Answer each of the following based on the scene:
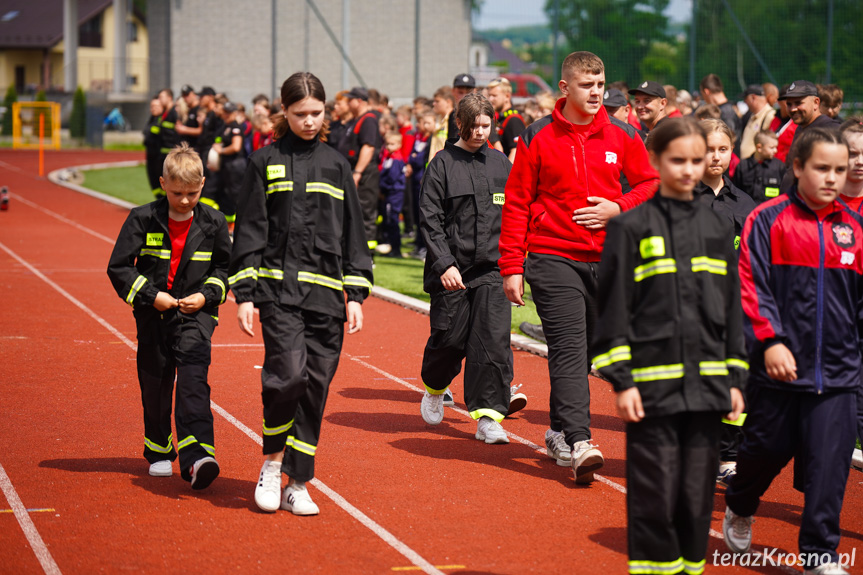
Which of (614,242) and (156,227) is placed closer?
(614,242)

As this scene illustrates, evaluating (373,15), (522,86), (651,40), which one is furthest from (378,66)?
(651,40)

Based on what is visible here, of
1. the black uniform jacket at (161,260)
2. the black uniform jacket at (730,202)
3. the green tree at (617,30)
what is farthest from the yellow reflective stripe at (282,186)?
the green tree at (617,30)

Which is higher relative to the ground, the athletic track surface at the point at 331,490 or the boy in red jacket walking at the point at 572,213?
the boy in red jacket walking at the point at 572,213

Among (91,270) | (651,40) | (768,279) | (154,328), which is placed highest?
(651,40)

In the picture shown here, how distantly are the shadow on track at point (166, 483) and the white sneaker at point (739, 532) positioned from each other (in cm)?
238

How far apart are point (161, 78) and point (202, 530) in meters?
46.9

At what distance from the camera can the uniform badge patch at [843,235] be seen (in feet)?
15.8

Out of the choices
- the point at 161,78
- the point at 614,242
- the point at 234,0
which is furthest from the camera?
the point at 161,78

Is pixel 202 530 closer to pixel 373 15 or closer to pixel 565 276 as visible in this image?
pixel 565 276

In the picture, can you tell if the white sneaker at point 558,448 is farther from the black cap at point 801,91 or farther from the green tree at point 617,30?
the green tree at point 617,30

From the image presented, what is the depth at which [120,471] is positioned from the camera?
6.40 metres

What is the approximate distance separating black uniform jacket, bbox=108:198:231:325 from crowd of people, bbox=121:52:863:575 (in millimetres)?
13

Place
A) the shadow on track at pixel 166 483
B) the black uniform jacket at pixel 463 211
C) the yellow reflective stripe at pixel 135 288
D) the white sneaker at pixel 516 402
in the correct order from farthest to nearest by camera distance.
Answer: the white sneaker at pixel 516 402 → the black uniform jacket at pixel 463 211 → the yellow reflective stripe at pixel 135 288 → the shadow on track at pixel 166 483

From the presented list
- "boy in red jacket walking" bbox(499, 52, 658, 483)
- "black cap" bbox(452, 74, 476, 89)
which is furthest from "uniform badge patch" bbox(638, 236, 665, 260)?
"black cap" bbox(452, 74, 476, 89)
